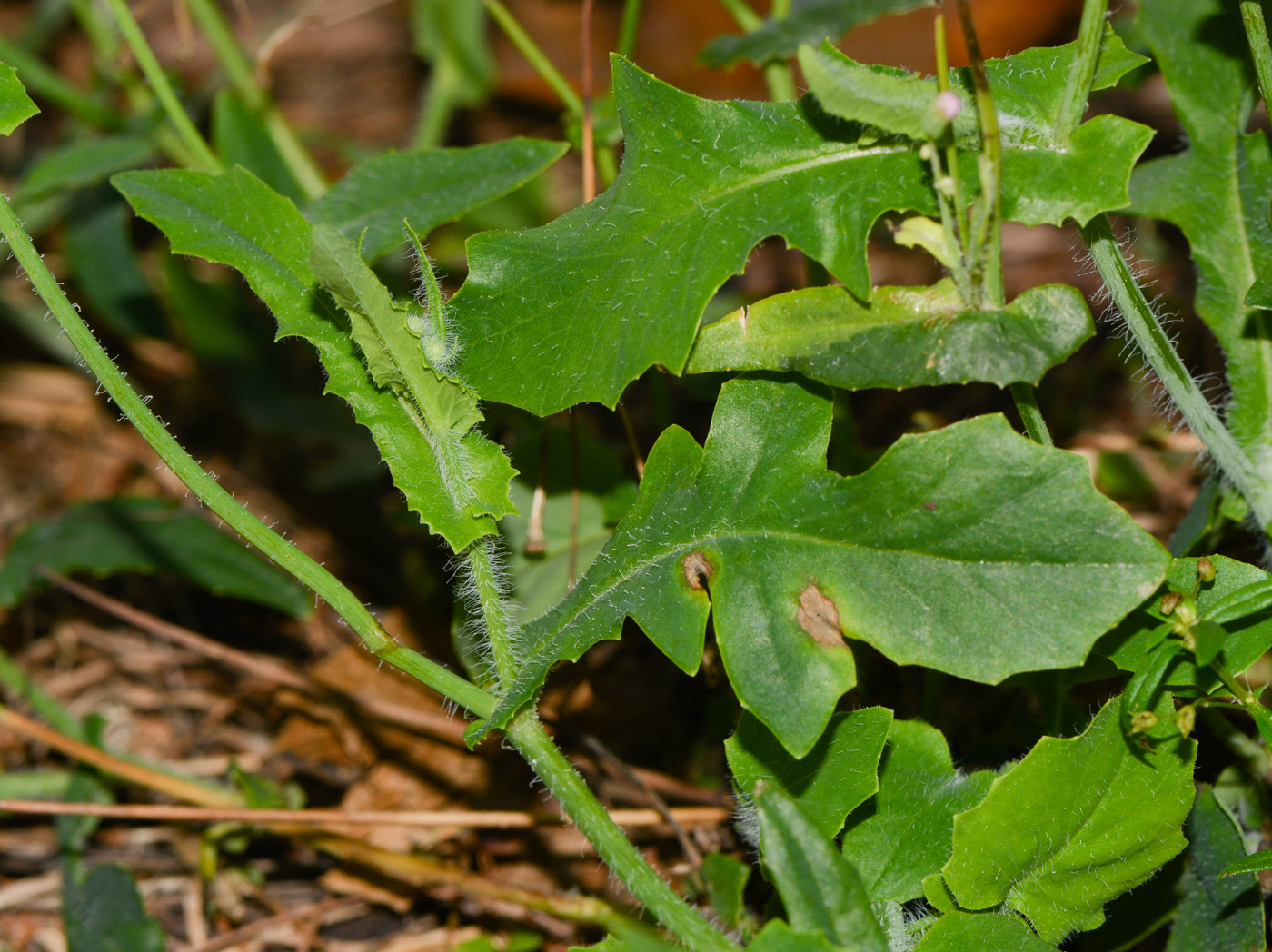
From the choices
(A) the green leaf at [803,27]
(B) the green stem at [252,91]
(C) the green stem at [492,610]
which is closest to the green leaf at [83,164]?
(B) the green stem at [252,91]

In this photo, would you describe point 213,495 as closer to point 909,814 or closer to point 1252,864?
point 909,814

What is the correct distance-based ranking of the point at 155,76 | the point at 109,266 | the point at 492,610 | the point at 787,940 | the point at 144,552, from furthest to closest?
the point at 109,266 → the point at 144,552 → the point at 155,76 → the point at 492,610 → the point at 787,940

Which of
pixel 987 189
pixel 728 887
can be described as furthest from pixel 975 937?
pixel 987 189

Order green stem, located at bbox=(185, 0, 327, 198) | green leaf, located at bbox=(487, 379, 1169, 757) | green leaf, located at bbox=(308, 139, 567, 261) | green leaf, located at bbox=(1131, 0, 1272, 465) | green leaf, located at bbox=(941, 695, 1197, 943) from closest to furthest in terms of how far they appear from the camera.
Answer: green leaf, located at bbox=(487, 379, 1169, 757), green leaf, located at bbox=(941, 695, 1197, 943), green leaf, located at bbox=(1131, 0, 1272, 465), green leaf, located at bbox=(308, 139, 567, 261), green stem, located at bbox=(185, 0, 327, 198)

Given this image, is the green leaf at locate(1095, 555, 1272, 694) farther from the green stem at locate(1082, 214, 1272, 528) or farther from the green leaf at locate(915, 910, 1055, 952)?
the green leaf at locate(915, 910, 1055, 952)

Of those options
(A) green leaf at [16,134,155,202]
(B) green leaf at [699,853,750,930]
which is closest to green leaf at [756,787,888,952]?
(B) green leaf at [699,853,750,930]

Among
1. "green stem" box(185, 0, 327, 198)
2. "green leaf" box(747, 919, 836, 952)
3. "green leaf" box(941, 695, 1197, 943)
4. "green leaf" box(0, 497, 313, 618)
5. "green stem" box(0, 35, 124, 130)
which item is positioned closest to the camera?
"green leaf" box(747, 919, 836, 952)

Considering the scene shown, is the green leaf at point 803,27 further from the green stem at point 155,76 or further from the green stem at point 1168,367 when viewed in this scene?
the green stem at point 155,76
